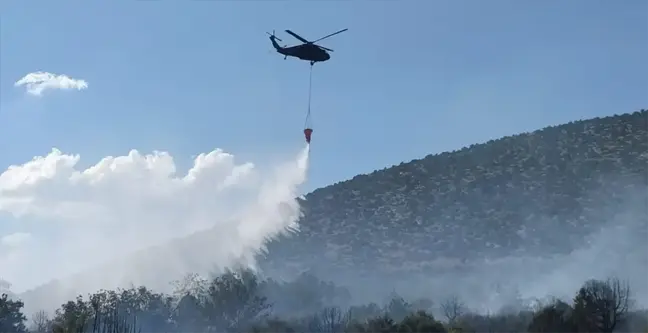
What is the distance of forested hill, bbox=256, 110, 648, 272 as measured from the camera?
455 ft

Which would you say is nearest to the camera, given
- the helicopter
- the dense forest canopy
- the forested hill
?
the helicopter

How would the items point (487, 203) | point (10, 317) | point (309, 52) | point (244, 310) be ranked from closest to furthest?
1. point (309, 52)
2. point (10, 317)
3. point (244, 310)
4. point (487, 203)

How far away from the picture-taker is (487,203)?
147375mm

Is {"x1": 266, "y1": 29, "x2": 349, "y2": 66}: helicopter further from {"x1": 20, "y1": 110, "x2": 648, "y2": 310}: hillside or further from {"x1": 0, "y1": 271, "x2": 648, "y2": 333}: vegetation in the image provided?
{"x1": 20, "y1": 110, "x2": 648, "y2": 310}: hillside

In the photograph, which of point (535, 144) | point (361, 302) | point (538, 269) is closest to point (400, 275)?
point (361, 302)

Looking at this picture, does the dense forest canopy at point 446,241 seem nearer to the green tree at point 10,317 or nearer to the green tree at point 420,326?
the green tree at point 10,317

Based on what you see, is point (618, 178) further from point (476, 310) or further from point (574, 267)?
point (476, 310)

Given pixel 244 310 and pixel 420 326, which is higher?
pixel 244 310

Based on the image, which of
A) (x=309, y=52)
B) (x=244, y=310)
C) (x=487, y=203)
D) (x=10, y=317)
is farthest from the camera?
(x=487, y=203)

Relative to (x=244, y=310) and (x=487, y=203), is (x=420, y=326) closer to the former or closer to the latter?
(x=244, y=310)

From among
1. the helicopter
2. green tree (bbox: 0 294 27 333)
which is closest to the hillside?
green tree (bbox: 0 294 27 333)

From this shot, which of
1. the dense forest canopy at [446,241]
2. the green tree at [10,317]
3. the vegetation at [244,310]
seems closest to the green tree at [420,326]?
the vegetation at [244,310]

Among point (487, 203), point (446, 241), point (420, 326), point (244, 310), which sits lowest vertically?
point (420, 326)

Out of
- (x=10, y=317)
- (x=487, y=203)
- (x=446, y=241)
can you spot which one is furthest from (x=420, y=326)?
A: (x=487, y=203)
